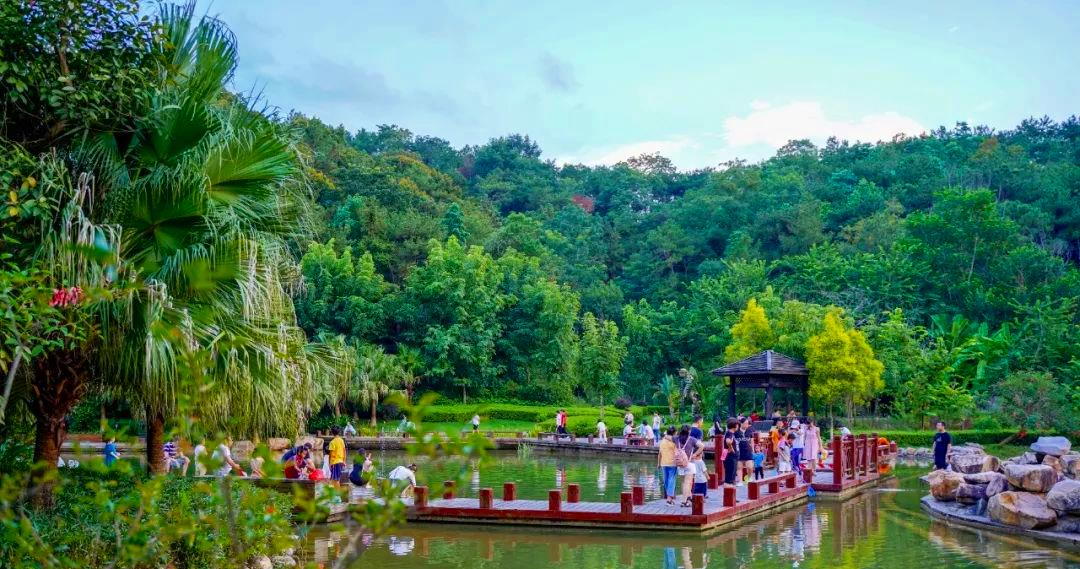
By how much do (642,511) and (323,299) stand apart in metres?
31.5

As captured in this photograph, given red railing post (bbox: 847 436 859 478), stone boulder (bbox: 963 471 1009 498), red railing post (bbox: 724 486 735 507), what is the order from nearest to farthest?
stone boulder (bbox: 963 471 1009 498), red railing post (bbox: 724 486 735 507), red railing post (bbox: 847 436 859 478)

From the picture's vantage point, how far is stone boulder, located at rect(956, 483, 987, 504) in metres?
17.7

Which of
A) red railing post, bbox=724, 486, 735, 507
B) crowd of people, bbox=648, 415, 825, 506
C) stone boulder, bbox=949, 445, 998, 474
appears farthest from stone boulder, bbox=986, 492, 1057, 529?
crowd of people, bbox=648, 415, 825, 506

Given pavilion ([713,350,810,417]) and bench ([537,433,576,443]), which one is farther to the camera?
bench ([537,433,576,443])

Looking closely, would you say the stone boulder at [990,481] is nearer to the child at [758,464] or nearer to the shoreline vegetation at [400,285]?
the child at [758,464]

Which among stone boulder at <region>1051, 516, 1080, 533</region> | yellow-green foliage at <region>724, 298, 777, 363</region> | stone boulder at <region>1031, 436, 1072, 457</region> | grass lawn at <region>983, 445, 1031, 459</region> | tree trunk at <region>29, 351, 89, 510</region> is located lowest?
grass lawn at <region>983, 445, 1031, 459</region>

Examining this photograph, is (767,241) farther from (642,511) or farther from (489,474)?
(642,511)

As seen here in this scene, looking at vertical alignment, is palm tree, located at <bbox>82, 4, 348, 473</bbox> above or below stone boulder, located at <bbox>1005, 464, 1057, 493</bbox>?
above

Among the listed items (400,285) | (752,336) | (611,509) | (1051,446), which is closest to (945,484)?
(1051,446)

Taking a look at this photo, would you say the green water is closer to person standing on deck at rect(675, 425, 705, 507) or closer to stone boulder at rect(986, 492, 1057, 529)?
stone boulder at rect(986, 492, 1057, 529)

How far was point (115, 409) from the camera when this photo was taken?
33.6m

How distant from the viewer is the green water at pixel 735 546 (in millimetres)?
13344

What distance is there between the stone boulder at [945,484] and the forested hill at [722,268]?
1739 centimetres

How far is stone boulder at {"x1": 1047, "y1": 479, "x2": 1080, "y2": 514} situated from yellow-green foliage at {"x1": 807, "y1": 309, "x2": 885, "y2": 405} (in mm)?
18395
